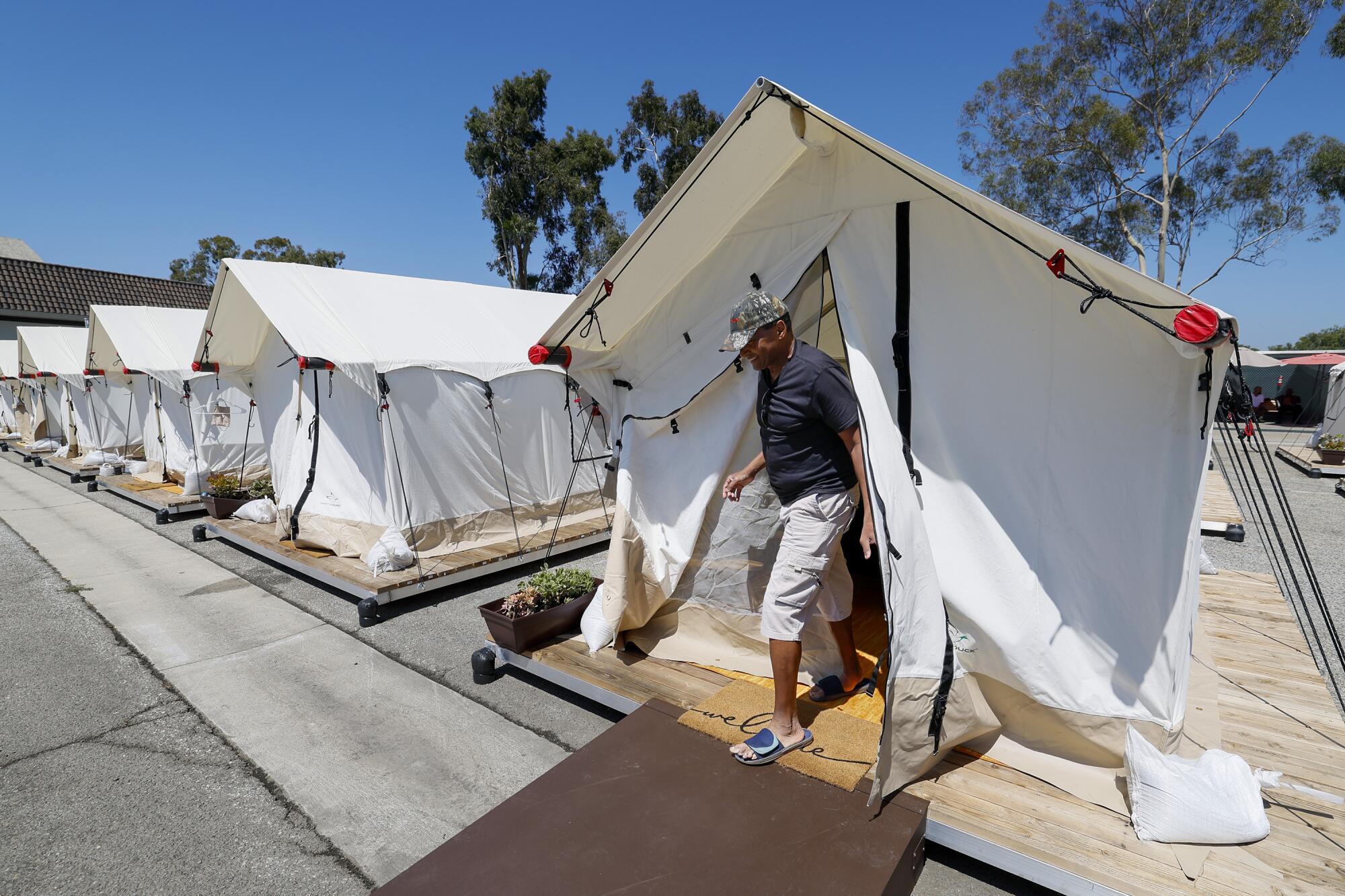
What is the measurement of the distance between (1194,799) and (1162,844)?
0.19 m

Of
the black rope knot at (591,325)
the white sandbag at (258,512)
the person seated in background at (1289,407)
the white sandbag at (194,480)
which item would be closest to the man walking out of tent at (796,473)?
the black rope knot at (591,325)

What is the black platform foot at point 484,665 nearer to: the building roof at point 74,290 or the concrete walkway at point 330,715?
the concrete walkway at point 330,715

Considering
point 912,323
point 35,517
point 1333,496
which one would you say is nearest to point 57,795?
point 912,323

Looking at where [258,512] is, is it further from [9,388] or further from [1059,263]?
[9,388]

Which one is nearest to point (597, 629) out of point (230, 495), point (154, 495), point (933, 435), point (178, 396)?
point (933, 435)

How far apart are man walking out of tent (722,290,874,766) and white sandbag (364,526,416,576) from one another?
13.8ft

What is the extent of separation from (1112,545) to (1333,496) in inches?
442

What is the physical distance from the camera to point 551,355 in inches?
164

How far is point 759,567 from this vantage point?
3799 mm

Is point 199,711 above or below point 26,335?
below

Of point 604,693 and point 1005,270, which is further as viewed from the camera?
point 604,693

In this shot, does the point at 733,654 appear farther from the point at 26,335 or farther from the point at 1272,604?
the point at 26,335

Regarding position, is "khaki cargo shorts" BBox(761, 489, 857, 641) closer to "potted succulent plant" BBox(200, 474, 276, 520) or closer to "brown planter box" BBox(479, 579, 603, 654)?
"brown planter box" BBox(479, 579, 603, 654)

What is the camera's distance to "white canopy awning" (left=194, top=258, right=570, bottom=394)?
21.1 feet
